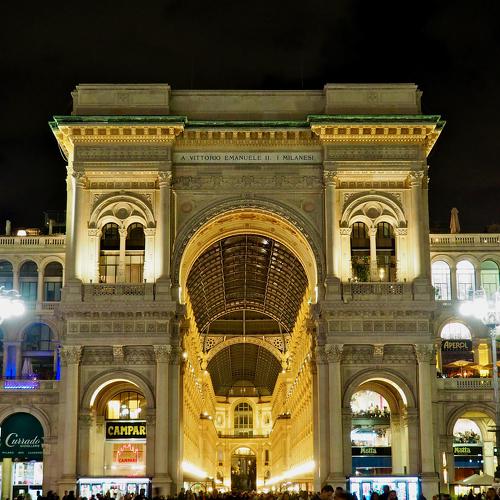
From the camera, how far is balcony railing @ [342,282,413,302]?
2208 inches

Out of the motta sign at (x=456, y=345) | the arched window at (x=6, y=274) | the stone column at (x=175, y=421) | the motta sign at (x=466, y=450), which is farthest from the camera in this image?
the arched window at (x=6, y=274)

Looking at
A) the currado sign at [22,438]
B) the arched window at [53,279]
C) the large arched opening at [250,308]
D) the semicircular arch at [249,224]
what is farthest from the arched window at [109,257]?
the arched window at [53,279]

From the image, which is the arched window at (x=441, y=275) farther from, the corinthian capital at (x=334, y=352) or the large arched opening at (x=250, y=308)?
the corinthian capital at (x=334, y=352)

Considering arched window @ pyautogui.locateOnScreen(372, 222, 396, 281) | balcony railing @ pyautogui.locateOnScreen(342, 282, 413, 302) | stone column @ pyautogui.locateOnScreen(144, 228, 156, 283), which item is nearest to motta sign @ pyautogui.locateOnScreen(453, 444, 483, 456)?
arched window @ pyautogui.locateOnScreen(372, 222, 396, 281)

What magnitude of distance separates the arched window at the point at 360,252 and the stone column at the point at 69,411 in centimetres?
1647

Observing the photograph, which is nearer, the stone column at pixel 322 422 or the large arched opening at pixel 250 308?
the stone column at pixel 322 422

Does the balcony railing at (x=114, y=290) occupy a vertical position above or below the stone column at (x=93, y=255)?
below

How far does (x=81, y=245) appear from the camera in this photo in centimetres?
5688

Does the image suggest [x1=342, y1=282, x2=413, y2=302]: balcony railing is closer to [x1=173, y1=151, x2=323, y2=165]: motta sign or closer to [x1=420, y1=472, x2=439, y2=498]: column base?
[x1=173, y1=151, x2=323, y2=165]: motta sign

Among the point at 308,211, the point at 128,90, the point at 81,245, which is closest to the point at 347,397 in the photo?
the point at 308,211

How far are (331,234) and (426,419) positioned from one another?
11.4 meters

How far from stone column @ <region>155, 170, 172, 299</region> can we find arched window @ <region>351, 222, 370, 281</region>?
1082 cm

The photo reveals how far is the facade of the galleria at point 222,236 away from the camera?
55.3 m

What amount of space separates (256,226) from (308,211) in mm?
5463
